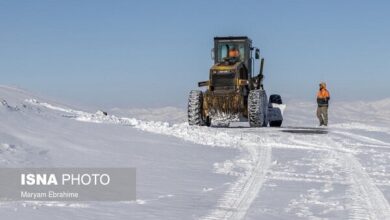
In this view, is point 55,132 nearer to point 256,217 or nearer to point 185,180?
point 185,180

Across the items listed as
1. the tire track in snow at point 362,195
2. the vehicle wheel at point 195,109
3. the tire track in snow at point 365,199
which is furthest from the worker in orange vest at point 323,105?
the tire track in snow at point 365,199

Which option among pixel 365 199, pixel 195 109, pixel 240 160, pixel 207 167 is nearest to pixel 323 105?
pixel 195 109

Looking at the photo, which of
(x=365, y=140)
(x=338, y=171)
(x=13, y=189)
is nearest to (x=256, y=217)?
(x=13, y=189)

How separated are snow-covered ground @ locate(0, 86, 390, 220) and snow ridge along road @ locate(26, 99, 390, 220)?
0.01 m

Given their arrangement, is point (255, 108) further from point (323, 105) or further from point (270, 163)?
point (270, 163)

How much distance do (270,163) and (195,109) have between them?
9.91 metres

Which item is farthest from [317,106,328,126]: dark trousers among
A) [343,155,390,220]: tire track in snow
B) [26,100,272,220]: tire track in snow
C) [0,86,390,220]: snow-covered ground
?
[343,155,390,220]: tire track in snow

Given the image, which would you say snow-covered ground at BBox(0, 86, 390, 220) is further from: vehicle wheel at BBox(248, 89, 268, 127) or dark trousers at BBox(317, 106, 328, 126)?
dark trousers at BBox(317, 106, 328, 126)

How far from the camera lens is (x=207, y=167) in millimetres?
9500

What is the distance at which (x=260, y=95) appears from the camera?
1939cm

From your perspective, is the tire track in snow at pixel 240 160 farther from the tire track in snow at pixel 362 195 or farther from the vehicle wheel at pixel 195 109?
the vehicle wheel at pixel 195 109

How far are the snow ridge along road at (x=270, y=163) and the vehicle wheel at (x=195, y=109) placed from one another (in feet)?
12.4

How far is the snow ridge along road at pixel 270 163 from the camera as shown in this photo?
6.21 meters

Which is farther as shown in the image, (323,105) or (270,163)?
(323,105)
